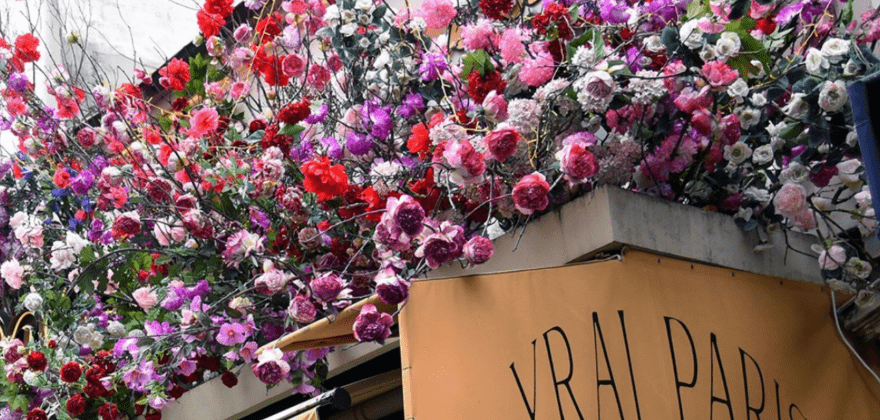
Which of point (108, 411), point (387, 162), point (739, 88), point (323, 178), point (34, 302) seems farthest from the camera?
point (34, 302)

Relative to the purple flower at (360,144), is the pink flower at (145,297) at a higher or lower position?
lower

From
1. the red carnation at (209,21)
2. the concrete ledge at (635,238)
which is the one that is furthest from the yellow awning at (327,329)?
the red carnation at (209,21)

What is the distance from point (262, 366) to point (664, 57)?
7.68ft

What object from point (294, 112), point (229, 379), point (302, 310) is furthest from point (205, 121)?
point (302, 310)

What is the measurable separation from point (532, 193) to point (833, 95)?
129cm

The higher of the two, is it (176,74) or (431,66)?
(176,74)

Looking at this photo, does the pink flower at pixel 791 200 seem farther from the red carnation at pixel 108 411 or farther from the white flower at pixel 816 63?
the red carnation at pixel 108 411

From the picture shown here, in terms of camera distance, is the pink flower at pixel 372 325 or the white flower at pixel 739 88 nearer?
the pink flower at pixel 372 325

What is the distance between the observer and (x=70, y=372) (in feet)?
20.2

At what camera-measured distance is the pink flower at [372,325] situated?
4.07m

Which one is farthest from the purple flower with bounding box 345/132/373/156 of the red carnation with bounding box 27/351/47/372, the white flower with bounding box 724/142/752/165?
the red carnation with bounding box 27/351/47/372

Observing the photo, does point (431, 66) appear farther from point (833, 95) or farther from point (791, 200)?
point (833, 95)

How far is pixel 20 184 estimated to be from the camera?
9023 mm

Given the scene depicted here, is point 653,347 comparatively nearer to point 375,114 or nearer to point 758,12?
Result: point 758,12
